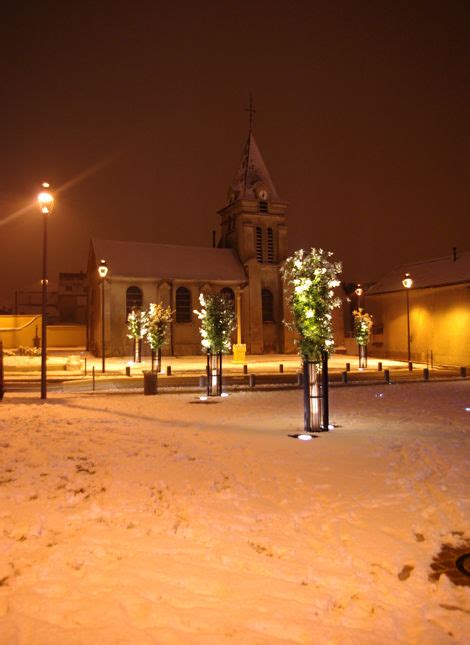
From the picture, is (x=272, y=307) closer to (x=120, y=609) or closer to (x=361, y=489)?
(x=361, y=489)

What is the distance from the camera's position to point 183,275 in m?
46.5

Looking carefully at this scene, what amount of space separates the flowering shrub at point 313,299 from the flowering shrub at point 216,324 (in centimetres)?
754

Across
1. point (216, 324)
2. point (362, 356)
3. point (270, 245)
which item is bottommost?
point (362, 356)

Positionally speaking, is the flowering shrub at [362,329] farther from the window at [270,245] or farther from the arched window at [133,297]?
the arched window at [133,297]

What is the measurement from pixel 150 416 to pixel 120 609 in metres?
9.79

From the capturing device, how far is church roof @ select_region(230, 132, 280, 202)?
5128 cm

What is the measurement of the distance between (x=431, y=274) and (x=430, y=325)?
4.37 meters

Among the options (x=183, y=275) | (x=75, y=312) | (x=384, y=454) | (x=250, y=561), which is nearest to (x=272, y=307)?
(x=183, y=275)

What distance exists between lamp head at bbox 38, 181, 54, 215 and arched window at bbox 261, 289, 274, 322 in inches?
1309

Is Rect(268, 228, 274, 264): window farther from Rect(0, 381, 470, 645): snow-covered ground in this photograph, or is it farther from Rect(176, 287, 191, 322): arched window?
Rect(0, 381, 470, 645): snow-covered ground

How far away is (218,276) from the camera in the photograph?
1871 inches

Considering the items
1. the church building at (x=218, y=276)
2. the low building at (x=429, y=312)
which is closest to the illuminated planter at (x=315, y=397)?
the low building at (x=429, y=312)

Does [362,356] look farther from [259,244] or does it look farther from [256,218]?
[256,218]

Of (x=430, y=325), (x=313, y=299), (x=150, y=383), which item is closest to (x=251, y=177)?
(x=430, y=325)
